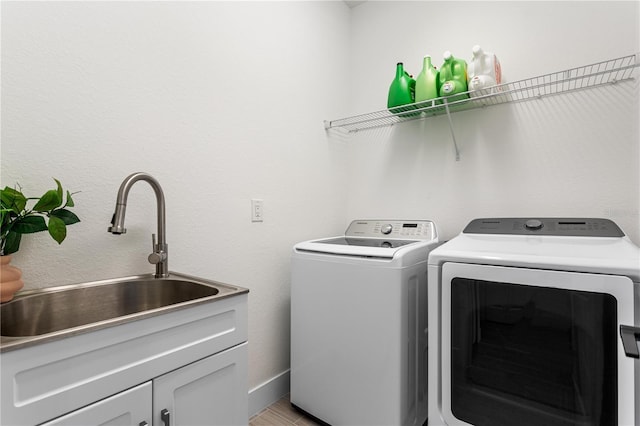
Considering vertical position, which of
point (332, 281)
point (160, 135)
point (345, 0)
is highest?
point (345, 0)

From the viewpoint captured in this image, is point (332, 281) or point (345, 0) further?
point (345, 0)

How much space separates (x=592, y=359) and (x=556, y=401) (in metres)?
0.20

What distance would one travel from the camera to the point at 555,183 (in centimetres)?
171

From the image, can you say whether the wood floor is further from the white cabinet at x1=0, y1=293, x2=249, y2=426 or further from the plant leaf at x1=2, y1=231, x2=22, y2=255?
the plant leaf at x1=2, y1=231, x2=22, y2=255

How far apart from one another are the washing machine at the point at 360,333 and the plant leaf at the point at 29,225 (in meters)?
1.10

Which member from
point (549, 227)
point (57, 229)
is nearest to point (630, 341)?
point (549, 227)

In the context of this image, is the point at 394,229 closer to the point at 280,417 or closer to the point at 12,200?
the point at 280,417

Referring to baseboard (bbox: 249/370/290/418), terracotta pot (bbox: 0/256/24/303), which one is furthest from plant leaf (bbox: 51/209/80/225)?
baseboard (bbox: 249/370/290/418)

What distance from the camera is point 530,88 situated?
1.67 metres

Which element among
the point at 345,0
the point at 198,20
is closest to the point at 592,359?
the point at 198,20

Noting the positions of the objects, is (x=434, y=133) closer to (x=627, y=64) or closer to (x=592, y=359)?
(x=627, y=64)

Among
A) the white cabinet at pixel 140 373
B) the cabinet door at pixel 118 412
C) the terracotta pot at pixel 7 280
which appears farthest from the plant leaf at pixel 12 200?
the cabinet door at pixel 118 412

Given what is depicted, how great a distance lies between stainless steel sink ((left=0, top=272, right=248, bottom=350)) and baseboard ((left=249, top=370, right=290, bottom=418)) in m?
0.86

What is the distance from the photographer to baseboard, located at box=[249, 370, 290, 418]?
5.83 ft
